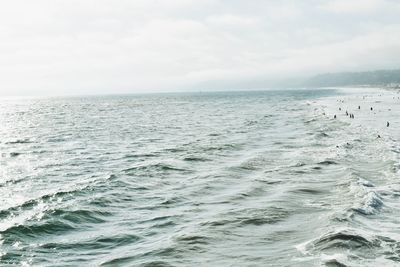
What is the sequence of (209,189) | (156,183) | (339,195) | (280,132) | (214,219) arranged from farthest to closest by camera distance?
(280,132)
(156,183)
(209,189)
(339,195)
(214,219)

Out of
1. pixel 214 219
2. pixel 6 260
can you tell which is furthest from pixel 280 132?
pixel 6 260

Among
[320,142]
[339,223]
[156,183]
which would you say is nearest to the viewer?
[339,223]

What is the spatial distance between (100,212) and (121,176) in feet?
33.1

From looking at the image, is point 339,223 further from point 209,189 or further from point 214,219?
point 209,189

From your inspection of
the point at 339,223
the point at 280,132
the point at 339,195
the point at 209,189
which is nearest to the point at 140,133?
the point at 280,132

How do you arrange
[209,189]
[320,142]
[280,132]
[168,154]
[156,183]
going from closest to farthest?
[209,189], [156,183], [168,154], [320,142], [280,132]

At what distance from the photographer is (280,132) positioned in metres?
67.6

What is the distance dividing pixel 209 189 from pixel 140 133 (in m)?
43.1

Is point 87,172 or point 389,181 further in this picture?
point 87,172

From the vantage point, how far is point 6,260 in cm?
1795

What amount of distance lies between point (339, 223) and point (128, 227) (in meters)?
10.7

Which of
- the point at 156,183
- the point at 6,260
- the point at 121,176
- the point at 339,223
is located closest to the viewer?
the point at 6,260

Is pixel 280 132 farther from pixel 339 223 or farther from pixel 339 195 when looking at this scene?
pixel 339 223

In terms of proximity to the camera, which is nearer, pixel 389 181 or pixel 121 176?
pixel 389 181
